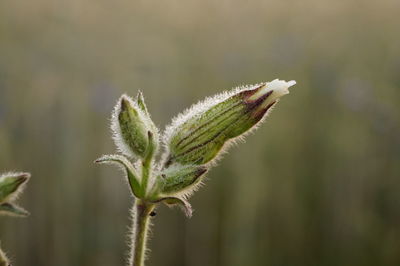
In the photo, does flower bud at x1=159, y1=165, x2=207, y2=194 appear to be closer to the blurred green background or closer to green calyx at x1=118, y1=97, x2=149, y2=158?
green calyx at x1=118, y1=97, x2=149, y2=158

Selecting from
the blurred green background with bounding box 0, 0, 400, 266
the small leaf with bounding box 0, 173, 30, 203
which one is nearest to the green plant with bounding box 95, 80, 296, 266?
the small leaf with bounding box 0, 173, 30, 203

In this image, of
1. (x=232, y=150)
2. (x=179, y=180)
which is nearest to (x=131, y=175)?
(x=179, y=180)

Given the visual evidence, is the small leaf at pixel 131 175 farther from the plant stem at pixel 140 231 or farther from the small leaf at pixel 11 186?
the small leaf at pixel 11 186

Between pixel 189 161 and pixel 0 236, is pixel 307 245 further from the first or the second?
pixel 189 161

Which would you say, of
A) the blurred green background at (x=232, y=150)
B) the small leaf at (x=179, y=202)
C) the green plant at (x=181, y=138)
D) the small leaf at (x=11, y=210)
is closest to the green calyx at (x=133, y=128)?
the green plant at (x=181, y=138)

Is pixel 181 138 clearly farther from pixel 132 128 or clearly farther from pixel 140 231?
pixel 140 231

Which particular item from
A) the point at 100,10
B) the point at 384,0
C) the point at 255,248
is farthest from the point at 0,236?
the point at 384,0
